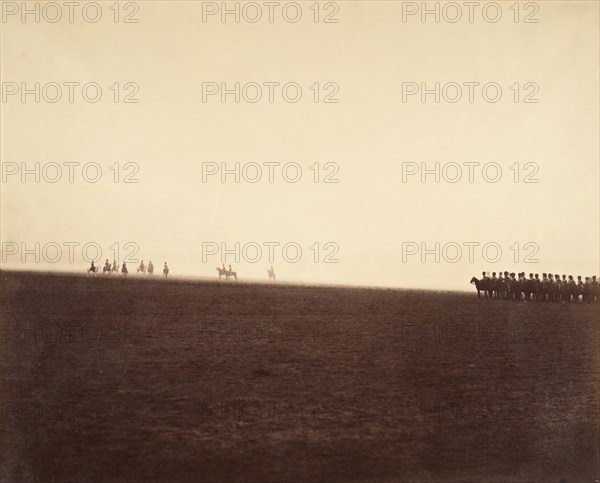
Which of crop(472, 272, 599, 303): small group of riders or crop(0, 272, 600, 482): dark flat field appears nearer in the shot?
crop(0, 272, 600, 482): dark flat field

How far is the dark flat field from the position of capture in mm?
6969

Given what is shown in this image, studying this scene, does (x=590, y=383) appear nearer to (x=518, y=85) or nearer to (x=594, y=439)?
(x=594, y=439)

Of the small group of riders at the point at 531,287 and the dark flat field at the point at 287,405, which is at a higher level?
the small group of riders at the point at 531,287

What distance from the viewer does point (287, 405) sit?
8359 mm

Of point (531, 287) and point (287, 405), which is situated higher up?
point (531, 287)

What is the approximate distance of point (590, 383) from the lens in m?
9.38

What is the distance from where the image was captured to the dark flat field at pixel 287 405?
6969 millimetres

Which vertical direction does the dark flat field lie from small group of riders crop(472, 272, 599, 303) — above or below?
below

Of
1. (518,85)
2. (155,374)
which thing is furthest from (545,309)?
(155,374)

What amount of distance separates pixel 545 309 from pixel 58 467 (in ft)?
61.5

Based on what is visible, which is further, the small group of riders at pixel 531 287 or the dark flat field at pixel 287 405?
the small group of riders at pixel 531 287

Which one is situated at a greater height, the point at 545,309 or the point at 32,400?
the point at 545,309

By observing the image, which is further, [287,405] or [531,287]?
[531,287]

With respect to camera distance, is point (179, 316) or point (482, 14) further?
point (179, 316)
